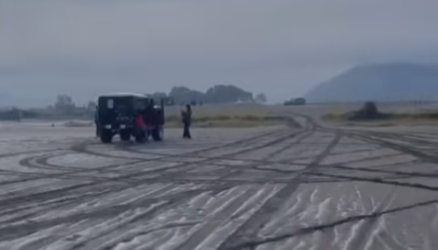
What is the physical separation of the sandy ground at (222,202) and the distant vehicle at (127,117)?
1360 centimetres

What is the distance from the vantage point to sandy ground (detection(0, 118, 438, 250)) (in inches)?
504

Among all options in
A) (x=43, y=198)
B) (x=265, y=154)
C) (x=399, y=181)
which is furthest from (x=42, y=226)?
(x=265, y=154)

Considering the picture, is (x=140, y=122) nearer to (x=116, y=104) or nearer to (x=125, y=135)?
(x=125, y=135)

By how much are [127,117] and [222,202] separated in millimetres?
29566

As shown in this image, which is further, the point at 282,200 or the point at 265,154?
the point at 265,154

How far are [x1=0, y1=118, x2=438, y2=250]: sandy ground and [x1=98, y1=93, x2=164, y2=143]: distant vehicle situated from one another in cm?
1360

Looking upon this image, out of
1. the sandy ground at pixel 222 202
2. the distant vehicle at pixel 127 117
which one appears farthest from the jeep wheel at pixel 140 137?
the sandy ground at pixel 222 202

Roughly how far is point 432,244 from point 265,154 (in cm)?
2144

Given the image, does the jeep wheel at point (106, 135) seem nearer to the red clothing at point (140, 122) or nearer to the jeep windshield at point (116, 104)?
the jeep windshield at point (116, 104)

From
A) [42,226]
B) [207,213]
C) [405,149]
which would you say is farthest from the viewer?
[405,149]

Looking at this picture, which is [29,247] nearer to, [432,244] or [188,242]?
[188,242]

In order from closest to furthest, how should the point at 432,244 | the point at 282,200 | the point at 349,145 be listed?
1. the point at 432,244
2. the point at 282,200
3. the point at 349,145

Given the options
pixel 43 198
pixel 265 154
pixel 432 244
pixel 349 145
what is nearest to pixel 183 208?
pixel 43 198

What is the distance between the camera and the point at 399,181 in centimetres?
2192
